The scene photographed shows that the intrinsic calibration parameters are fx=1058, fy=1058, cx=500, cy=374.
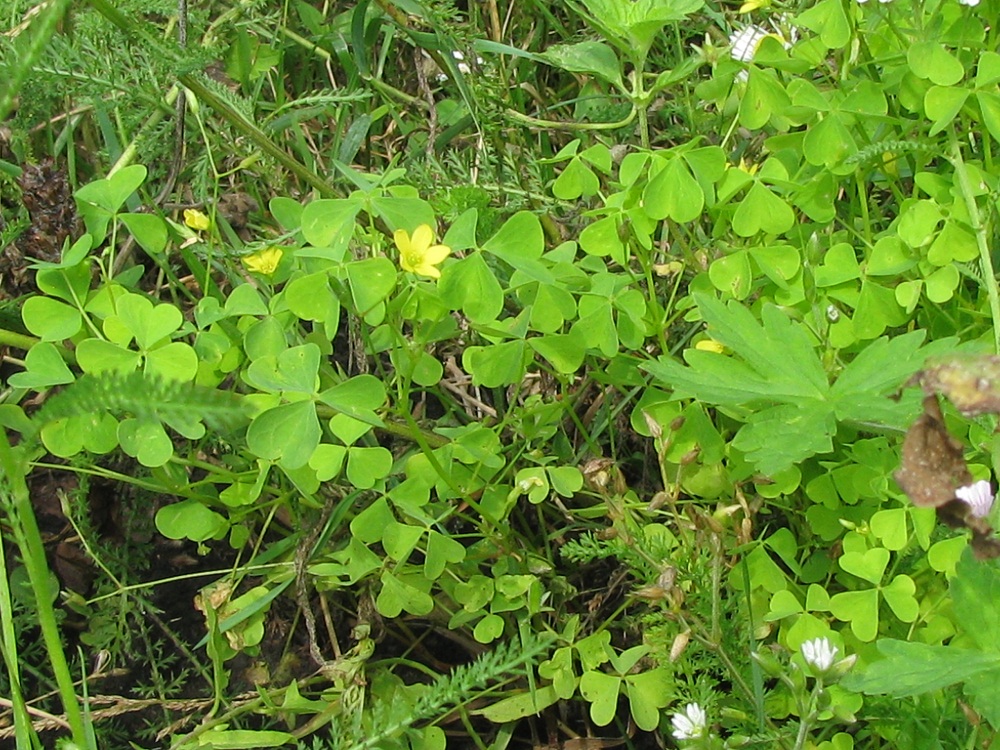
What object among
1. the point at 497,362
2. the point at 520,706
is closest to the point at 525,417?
the point at 497,362

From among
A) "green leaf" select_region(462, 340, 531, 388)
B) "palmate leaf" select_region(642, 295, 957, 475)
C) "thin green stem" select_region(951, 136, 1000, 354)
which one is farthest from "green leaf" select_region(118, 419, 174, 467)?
"thin green stem" select_region(951, 136, 1000, 354)

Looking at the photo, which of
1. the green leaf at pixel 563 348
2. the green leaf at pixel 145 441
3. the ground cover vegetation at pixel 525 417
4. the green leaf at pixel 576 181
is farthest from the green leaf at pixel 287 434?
the green leaf at pixel 576 181

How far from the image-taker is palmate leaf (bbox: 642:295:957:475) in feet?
4.56

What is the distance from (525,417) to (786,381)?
466mm

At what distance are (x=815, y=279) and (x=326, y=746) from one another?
1.16m

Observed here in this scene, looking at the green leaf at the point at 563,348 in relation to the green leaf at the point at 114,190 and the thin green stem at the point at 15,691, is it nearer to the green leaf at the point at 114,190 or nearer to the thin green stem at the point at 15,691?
the green leaf at the point at 114,190

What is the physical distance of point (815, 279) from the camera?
1.70m

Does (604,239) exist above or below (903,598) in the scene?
above

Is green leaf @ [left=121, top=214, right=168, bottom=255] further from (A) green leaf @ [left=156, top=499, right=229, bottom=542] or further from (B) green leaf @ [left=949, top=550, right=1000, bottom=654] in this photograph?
(B) green leaf @ [left=949, top=550, right=1000, bottom=654]

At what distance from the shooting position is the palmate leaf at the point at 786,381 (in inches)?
54.7

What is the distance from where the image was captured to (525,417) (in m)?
1.75

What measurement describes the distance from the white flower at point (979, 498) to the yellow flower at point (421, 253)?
0.78m

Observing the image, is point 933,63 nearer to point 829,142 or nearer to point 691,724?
point 829,142

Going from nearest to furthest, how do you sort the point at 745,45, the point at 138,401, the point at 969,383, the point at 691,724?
the point at 969,383 → the point at 138,401 → the point at 691,724 → the point at 745,45
